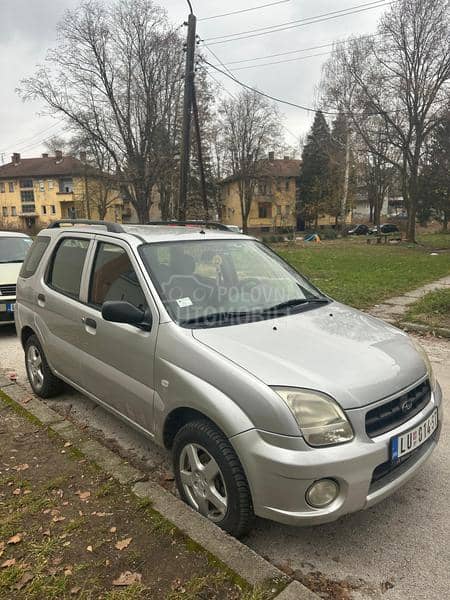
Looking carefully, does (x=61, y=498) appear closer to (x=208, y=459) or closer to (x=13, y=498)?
(x=13, y=498)

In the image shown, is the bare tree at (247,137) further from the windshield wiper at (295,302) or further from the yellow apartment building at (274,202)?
the windshield wiper at (295,302)

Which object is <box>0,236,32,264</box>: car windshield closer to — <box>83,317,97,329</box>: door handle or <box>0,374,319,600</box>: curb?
<box>0,374,319,600</box>: curb

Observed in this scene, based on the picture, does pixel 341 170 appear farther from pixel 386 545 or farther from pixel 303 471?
pixel 303 471

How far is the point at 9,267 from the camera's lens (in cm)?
777

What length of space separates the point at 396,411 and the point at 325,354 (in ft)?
1.60

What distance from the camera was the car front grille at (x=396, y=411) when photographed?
7.34ft

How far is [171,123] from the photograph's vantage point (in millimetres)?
29141

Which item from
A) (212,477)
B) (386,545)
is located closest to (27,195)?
(212,477)

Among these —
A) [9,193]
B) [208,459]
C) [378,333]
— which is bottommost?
[208,459]

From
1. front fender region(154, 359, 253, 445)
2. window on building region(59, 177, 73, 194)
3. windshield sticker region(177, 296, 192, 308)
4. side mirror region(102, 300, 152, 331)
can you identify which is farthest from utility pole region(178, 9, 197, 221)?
window on building region(59, 177, 73, 194)

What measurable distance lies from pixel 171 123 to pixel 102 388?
28848mm

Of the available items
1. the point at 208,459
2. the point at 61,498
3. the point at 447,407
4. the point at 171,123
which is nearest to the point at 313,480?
the point at 208,459

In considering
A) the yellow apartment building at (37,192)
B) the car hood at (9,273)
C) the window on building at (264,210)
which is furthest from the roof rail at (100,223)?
the yellow apartment building at (37,192)

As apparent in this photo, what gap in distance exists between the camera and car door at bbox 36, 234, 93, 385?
146 inches
